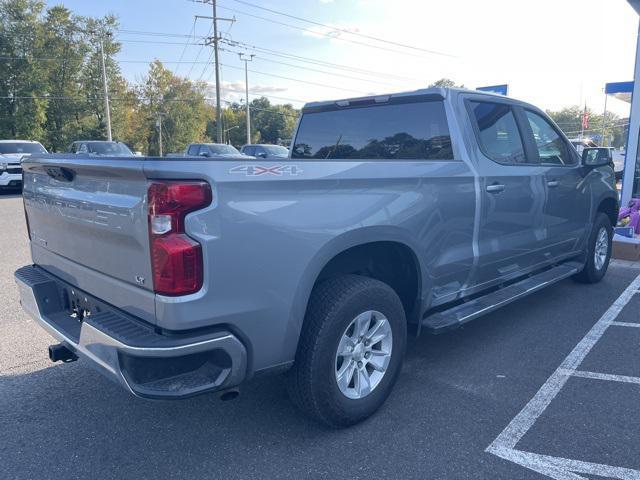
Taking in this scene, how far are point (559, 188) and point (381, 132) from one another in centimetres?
193

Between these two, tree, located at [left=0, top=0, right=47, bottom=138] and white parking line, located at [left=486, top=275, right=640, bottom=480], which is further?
tree, located at [left=0, top=0, right=47, bottom=138]

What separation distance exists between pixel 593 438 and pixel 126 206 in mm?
2789

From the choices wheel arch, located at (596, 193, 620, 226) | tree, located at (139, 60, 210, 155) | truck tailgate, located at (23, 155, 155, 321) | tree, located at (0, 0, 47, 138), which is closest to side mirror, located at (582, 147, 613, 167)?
wheel arch, located at (596, 193, 620, 226)

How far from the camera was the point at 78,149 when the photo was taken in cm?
2116

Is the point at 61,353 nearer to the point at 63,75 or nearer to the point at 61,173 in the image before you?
the point at 61,173

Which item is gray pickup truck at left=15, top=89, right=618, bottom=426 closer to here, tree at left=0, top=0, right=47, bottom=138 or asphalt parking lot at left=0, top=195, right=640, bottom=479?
asphalt parking lot at left=0, top=195, right=640, bottom=479

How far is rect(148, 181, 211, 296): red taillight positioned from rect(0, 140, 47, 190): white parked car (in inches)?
689

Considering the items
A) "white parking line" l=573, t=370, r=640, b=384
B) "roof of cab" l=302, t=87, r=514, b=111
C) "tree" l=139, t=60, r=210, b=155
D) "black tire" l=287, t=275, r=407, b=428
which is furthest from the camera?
"tree" l=139, t=60, r=210, b=155

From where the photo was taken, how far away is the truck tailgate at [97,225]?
2285 millimetres

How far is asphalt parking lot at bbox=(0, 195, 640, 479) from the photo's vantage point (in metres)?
2.63

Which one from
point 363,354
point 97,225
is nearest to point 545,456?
point 363,354

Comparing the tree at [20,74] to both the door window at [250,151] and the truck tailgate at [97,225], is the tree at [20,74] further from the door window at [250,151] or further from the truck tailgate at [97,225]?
the truck tailgate at [97,225]

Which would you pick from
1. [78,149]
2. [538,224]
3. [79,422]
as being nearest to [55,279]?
[79,422]

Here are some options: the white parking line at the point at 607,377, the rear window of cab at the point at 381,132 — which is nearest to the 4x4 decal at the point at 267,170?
the rear window of cab at the point at 381,132
